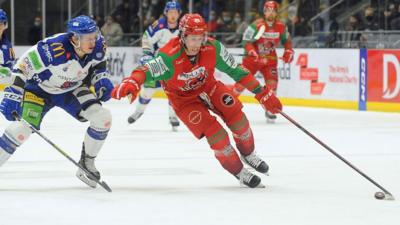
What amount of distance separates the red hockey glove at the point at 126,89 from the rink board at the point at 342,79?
778 cm

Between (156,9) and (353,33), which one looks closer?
(353,33)

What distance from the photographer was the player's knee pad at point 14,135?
629 centimetres

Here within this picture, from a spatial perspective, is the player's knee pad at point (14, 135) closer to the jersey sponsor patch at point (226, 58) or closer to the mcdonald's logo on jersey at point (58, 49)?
the mcdonald's logo on jersey at point (58, 49)

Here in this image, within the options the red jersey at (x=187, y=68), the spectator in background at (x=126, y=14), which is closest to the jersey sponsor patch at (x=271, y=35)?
the red jersey at (x=187, y=68)

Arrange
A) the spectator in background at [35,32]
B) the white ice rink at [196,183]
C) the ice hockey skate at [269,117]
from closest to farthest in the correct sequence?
the white ice rink at [196,183], the ice hockey skate at [269,117], the spectator in background at [35,32]

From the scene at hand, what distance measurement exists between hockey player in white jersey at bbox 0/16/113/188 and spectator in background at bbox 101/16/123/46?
12542mm

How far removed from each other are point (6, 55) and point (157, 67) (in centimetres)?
363

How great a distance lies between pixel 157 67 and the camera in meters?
6.34

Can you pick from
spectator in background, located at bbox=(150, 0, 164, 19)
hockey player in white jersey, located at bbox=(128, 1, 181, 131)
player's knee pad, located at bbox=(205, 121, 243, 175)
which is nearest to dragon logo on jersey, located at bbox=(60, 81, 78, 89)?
player's knee pad, located at bbox=(205, 121, 243, 175)

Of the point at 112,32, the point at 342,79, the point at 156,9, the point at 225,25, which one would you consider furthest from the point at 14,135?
the point at 112,32

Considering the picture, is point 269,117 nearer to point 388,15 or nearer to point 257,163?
point 388,15

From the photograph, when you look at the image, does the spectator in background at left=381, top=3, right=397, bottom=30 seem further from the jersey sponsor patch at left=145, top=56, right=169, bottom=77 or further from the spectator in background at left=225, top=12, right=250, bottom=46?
the jersey sponsor patch at left=145, top=56, right=169, bottom=77

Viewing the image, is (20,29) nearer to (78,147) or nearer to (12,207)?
(78,147)

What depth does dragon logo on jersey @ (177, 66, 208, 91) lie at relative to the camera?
6.46 metres
